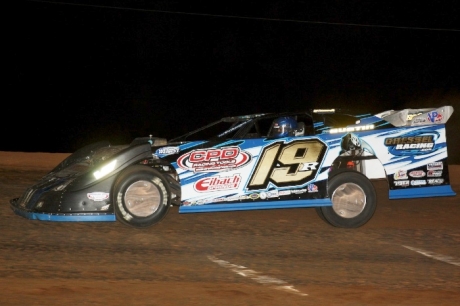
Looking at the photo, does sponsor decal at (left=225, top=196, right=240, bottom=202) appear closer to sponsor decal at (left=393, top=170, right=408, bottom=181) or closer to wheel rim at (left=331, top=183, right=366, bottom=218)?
wheel rim at (left=331, top=183, right=366, bottom=218)

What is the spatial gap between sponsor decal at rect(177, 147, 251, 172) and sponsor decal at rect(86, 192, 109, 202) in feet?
3.19

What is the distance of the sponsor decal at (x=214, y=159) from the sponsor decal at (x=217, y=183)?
11 cm

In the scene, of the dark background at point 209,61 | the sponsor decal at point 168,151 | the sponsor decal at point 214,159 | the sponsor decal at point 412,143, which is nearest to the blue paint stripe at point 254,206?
the sponsor decal at point 214,159

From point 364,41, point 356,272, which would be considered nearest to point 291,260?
point 356,272

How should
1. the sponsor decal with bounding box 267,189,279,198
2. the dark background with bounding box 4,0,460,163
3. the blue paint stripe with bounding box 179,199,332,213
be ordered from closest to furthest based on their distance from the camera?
the blue paint stripe with bounding box 179,199,332,213 → the sponsor decal with bounding box 267,189,279,198 → the dark background with bounding box 4,0,460,163

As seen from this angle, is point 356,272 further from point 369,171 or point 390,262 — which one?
point 369,171

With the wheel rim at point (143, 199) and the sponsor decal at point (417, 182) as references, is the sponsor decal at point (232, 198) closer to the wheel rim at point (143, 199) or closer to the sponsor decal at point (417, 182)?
the wheel rim at point (143, 199)

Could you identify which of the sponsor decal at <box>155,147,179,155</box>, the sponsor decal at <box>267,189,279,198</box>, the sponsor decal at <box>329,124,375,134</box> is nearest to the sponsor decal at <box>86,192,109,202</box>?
the sponsor decal at <box>155,147,179,155</box>

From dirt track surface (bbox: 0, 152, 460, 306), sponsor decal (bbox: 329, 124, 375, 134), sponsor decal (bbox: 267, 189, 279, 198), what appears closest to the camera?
dirt track surface (bbox: 0, 152, 460, 306)

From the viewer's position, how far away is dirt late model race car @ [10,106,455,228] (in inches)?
350

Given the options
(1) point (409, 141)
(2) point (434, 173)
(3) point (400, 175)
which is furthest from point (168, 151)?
(2) point (434, 173)

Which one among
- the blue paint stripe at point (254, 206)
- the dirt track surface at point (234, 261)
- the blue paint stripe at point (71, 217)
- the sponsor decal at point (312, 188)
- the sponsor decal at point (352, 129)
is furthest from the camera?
the sponsor decal at point (352, 129)

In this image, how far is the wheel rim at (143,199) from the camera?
8.95m

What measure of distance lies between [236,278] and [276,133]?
10.1 ft
